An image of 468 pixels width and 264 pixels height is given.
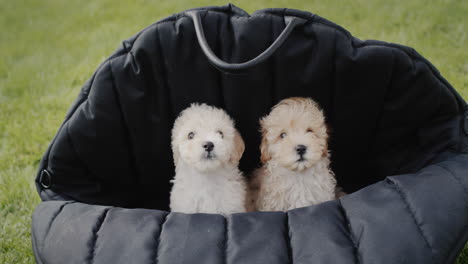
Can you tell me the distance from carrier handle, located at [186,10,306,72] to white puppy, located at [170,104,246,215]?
0.34m

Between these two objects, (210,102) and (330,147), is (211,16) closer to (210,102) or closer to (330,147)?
(210,102)

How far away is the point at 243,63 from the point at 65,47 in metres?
3.62

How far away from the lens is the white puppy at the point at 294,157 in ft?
6.28

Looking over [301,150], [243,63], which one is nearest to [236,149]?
[301,150]

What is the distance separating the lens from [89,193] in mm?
2219

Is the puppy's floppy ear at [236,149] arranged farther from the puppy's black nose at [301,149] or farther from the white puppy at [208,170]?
the puppy's black nose at [301,149]

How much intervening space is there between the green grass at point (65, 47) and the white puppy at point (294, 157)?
83 cm

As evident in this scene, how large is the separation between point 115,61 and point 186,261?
3.18 ft

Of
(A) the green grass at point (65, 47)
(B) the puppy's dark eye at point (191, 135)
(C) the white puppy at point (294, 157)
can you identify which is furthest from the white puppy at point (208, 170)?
(A) the green grass at point (65, 47)

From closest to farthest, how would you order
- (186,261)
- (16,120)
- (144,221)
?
(186,261) < (144,221) < (16,120)

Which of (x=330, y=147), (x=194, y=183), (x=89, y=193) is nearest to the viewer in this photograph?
(x=194, y=183)

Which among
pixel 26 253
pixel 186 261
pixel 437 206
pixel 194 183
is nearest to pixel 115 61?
pixel 194 183

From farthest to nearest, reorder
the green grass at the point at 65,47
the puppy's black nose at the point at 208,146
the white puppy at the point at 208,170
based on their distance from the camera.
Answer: the green grass at the point at 65,47
the white puppy at the point at 208,170
the puppy's black nose at the point at 208,146

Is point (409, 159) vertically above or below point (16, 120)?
above
